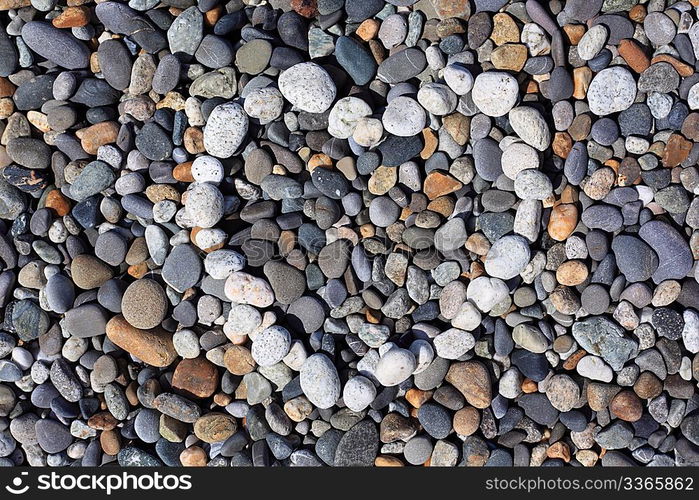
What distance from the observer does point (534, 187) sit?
1.78m

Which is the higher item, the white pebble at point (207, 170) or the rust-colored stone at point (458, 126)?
the rust-colored stone at point (458, 126)

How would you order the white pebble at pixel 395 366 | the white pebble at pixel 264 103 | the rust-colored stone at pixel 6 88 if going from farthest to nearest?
the rust-colored stone at pixel 6 88 → the white pebble at pixel 264 103 → the white pebble at pixel 395 366

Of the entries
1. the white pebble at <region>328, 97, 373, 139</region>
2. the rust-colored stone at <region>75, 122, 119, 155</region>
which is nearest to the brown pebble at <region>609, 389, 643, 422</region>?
the white pebble at <region>328, 97, 373, 139</region>

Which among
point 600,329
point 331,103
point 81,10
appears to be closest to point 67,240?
point 81,10

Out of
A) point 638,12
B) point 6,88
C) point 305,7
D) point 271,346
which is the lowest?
point 271,346

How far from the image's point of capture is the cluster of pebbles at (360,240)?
1788 millimetres

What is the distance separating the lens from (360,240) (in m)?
1.84

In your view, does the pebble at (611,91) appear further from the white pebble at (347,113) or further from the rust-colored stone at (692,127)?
the white pebble at (347,113)

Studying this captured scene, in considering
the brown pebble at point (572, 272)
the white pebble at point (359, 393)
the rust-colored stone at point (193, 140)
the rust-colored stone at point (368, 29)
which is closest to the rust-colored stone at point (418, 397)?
the white pebble at point (359, 393)

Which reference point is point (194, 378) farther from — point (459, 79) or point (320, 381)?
point (459, 79)

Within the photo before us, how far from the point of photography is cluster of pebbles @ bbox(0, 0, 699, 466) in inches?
70.4

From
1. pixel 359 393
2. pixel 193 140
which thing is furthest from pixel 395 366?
pixel 193 140

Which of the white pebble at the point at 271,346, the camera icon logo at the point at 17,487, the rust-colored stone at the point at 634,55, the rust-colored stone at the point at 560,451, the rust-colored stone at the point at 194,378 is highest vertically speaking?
the rust-colored stone at the point at 634,55

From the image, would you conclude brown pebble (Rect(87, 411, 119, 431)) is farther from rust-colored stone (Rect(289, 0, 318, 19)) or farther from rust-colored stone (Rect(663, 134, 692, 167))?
rust-colored stone (Rect(663, 134, 692, 167))
